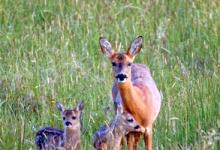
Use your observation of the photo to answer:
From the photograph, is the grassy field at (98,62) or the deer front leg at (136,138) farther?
the grassy field at (98,62)

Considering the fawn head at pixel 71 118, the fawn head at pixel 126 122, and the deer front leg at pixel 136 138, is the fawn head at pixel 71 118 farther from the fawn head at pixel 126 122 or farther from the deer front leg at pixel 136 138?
the deer front leg at pixel 136 138

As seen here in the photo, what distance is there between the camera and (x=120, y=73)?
9.67 metres

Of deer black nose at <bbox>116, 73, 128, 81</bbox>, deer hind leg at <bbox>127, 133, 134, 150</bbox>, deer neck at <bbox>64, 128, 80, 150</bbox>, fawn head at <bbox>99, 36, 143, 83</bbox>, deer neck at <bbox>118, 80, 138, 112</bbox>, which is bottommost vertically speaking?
deer hind leg at <bbox>127, 133, 134, 150</bbox>

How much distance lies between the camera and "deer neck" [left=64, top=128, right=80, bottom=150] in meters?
9.34

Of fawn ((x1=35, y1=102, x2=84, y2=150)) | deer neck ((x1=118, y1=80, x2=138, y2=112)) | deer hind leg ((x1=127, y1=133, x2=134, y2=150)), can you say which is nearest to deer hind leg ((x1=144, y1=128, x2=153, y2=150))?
deer hind leg ((x1=127, y1=133, x2=134, y2=150))

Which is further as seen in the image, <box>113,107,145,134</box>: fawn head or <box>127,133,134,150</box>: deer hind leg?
<box>127,133,134,150</box>: deer hind leg

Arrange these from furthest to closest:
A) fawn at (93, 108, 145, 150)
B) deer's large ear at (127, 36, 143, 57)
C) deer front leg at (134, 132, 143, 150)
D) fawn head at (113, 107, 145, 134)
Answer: deer's large ear at (127, 36, 143, 57) → deer front leg at (134, 132, 143, 150) → fawn head at (113, 107, 145, 134) → fawn at (93, 108, 145, 150)

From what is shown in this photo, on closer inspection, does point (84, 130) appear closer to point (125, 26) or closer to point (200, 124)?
point (200, 124)

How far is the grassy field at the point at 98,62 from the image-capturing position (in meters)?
10.2

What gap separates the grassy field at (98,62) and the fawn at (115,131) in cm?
34

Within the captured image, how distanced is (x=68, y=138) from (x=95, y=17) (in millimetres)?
4966

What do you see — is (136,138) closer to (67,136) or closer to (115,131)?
(115,131)

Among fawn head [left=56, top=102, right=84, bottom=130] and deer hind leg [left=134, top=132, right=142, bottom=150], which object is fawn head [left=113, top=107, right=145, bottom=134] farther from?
fawn head [left=56, top=102, right=84, bottom=130]

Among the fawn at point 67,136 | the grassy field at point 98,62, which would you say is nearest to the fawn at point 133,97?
the grassy field at point 98,62
